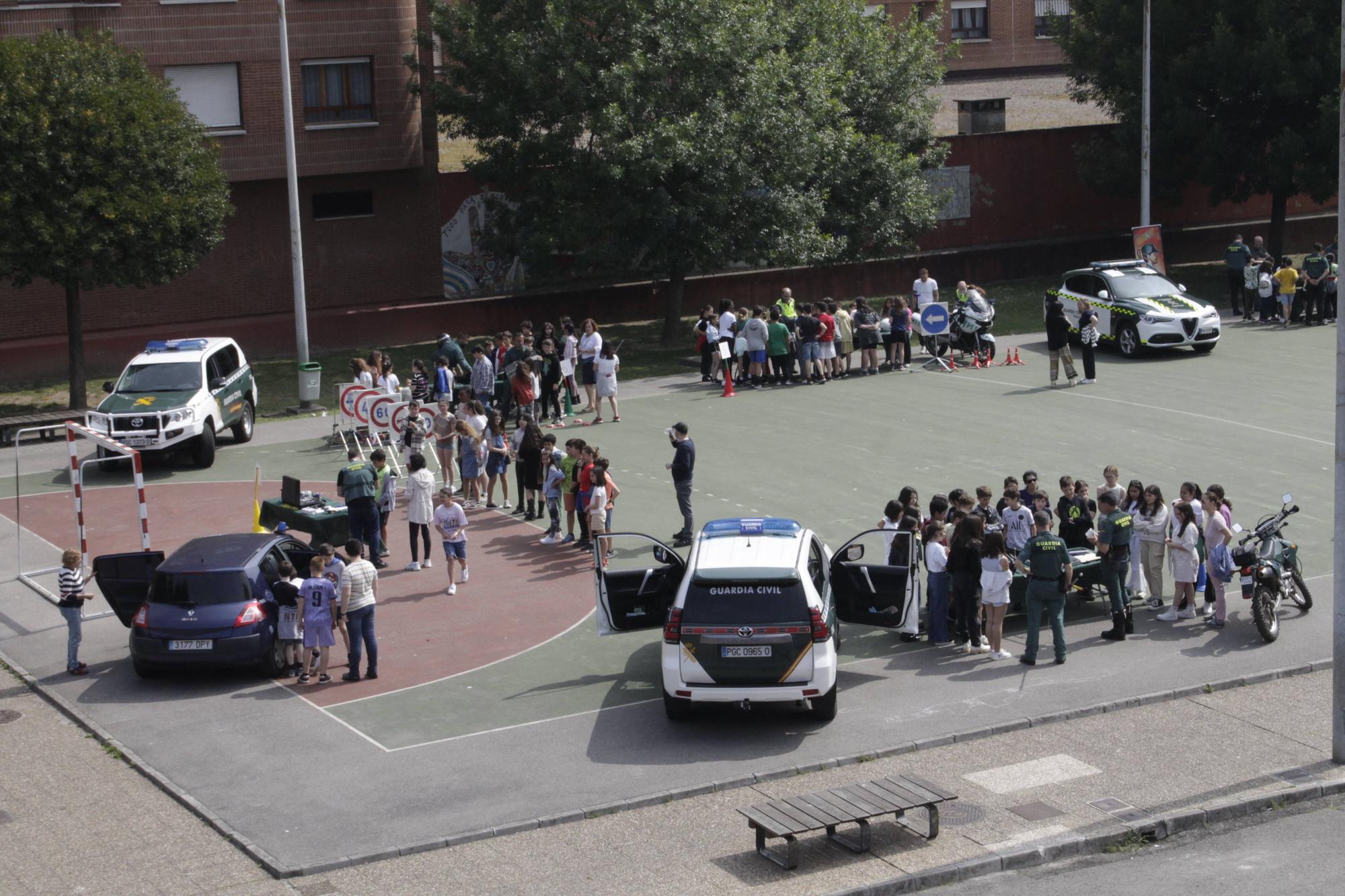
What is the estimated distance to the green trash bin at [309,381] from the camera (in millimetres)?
30750

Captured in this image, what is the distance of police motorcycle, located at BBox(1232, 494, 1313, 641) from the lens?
55.7 feet

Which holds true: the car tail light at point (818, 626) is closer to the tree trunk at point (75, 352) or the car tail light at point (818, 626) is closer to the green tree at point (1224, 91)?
the tree trunk at point (75, 352)

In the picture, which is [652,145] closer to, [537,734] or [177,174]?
[177,174]

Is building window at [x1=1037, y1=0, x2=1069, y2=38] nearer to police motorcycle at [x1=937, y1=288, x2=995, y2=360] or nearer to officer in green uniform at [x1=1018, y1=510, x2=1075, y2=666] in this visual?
police motorcycle at [x1=937, y1=288, x2=995, y2=360]

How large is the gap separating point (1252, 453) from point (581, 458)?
36.5 feet

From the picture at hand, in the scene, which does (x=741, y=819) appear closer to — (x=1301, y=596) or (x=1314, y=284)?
(x=1301, y=596)

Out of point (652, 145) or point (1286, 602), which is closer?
point (1286, 602)

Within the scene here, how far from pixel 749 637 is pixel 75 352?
819 inches

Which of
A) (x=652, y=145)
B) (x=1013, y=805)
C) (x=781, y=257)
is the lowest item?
(x=1013, y=805)

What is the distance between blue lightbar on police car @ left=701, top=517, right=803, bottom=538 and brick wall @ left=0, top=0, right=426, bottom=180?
924 inches

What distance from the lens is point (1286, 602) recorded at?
18.3 metres

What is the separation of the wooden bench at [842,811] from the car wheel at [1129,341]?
21990mm

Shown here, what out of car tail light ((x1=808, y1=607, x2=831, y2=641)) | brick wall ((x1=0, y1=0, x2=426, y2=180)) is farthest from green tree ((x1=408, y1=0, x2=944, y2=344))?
car tail light ((x1=808, y1=607, x2=831, y2=641))

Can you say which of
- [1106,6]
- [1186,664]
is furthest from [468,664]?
[1106,6]
